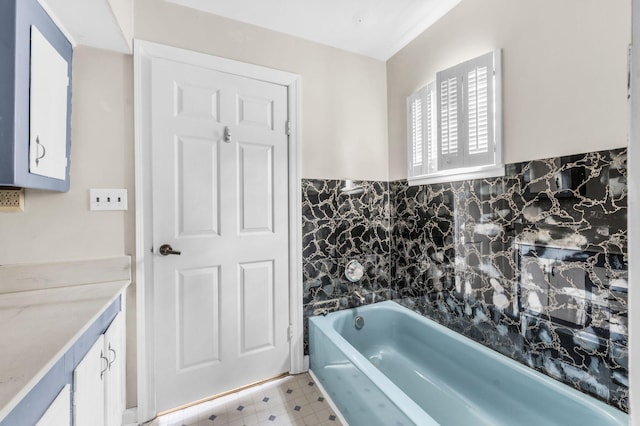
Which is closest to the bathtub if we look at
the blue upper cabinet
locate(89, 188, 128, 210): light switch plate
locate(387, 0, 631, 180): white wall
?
locate(387, 0, 631, 180): white wall

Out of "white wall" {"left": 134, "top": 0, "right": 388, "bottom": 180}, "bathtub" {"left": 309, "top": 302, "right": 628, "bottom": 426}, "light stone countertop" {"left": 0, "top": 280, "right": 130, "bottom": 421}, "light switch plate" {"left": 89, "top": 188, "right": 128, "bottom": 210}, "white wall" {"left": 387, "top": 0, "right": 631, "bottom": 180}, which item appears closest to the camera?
"light stone countertop" {"left": 0, "top": 280, "right": 130, "bottom": 421}

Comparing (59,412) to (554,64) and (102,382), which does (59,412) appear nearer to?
(102,382)

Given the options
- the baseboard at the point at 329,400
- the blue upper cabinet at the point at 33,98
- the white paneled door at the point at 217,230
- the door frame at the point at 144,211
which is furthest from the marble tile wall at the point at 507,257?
the blue upper cabinet at the point at 33,98

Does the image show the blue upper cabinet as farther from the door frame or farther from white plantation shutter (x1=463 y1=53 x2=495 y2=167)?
white plantation shutter (x1=463 y1=53 x2=495 y2=167)

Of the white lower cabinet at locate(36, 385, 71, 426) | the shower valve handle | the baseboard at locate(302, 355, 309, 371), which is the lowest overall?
the baseboard at locate(302, 355, 309, 371)

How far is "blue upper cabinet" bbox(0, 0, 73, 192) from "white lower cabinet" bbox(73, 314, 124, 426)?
0.69 meters

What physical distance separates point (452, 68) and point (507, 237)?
107 centimetres

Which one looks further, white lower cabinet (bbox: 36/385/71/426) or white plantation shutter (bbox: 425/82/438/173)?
white plantation shutter (bbox: 425/82/438/173)

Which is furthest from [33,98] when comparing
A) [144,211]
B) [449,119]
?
[449,119]

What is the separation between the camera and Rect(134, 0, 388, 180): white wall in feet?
5.43

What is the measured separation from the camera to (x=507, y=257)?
1.45 m

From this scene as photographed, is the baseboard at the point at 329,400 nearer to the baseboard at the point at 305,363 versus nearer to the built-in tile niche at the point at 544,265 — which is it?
the baseboard at the point at 305,363

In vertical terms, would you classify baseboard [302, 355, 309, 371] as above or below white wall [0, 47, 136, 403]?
below

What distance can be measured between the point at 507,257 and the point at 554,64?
0.95 m
